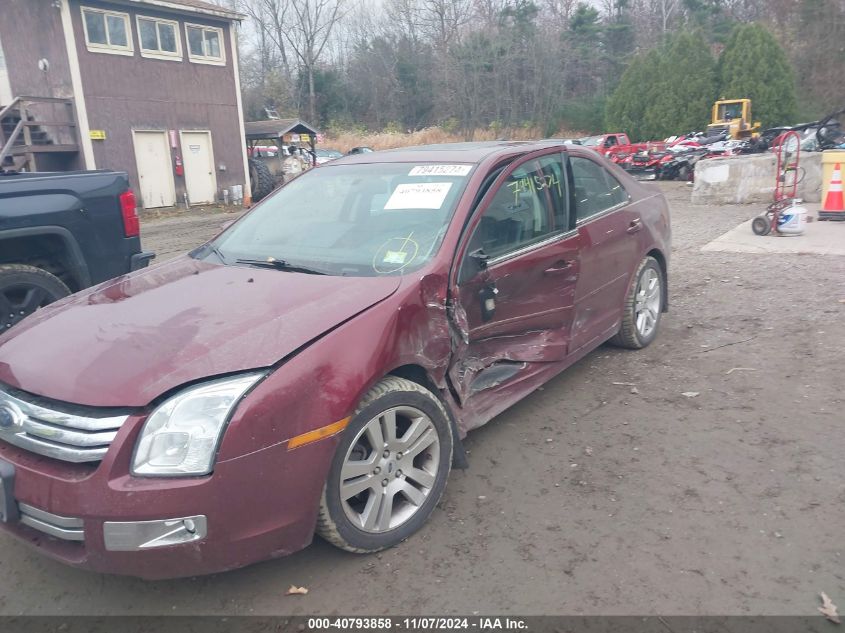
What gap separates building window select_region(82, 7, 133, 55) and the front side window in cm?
1746

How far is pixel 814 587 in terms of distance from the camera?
2693 mm

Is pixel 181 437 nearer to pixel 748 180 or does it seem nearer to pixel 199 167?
pixel 748 180

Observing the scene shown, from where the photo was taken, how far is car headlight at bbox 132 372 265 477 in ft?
8.04

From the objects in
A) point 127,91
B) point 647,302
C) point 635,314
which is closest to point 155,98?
point 127,91

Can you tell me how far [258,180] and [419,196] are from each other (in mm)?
20349

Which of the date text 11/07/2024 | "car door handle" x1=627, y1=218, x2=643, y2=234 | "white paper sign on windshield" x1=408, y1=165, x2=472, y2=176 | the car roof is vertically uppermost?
the car roof

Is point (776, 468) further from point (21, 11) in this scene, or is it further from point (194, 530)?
point (21, 11)

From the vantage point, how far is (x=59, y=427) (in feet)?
8.36

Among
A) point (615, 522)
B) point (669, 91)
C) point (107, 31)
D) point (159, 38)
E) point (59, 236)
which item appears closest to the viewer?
point (615, 522)

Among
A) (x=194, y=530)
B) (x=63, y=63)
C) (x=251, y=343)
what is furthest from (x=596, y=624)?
(x=63, y=63)

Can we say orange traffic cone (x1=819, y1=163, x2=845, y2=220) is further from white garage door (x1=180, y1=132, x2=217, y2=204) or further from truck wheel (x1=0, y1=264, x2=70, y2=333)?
white garage door (x1=180, y1=132, x2=217, y2=204)

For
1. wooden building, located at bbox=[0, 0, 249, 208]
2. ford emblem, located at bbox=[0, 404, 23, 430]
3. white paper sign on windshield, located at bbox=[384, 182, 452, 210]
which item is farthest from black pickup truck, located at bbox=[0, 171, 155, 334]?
wooden building, located at bbox=[0, 0, 249, 208]

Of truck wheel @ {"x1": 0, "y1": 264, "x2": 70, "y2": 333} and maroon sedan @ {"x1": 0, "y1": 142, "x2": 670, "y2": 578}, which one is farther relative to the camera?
truck wheel @ {"x1": 0, "y1": 264, "x2": 70, "y2": 333}

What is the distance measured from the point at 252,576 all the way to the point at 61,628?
711mm
